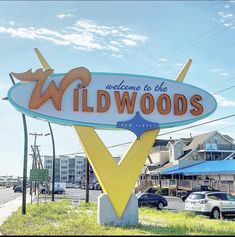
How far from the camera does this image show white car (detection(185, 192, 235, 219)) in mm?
26656

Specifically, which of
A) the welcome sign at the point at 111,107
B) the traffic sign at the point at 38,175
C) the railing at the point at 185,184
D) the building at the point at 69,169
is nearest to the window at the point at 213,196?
the welcome sign at the point at 111,107

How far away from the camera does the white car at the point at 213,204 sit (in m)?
26.7

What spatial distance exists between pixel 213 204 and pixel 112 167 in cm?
1027

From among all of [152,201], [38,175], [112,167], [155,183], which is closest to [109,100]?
[112,167]

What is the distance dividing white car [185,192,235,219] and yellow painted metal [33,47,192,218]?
930cm

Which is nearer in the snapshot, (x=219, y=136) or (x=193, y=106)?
(x=193, y=106)

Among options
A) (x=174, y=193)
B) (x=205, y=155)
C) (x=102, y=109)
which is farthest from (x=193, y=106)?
(x=205, y=155)

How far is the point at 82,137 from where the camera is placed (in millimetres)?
18625

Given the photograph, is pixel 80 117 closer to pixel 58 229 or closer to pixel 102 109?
pixel 102 109

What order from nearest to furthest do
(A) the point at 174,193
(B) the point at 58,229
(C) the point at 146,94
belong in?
(B) the point at 58,229 → (C) the point at 146,94 → (A) the point at 174,193

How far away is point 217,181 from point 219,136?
2268 centimetres

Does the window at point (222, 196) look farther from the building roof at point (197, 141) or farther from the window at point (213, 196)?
the building roof at point (197, 141)

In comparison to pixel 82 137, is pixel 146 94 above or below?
above

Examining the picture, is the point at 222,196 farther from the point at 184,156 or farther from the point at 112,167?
the point at 184,156
